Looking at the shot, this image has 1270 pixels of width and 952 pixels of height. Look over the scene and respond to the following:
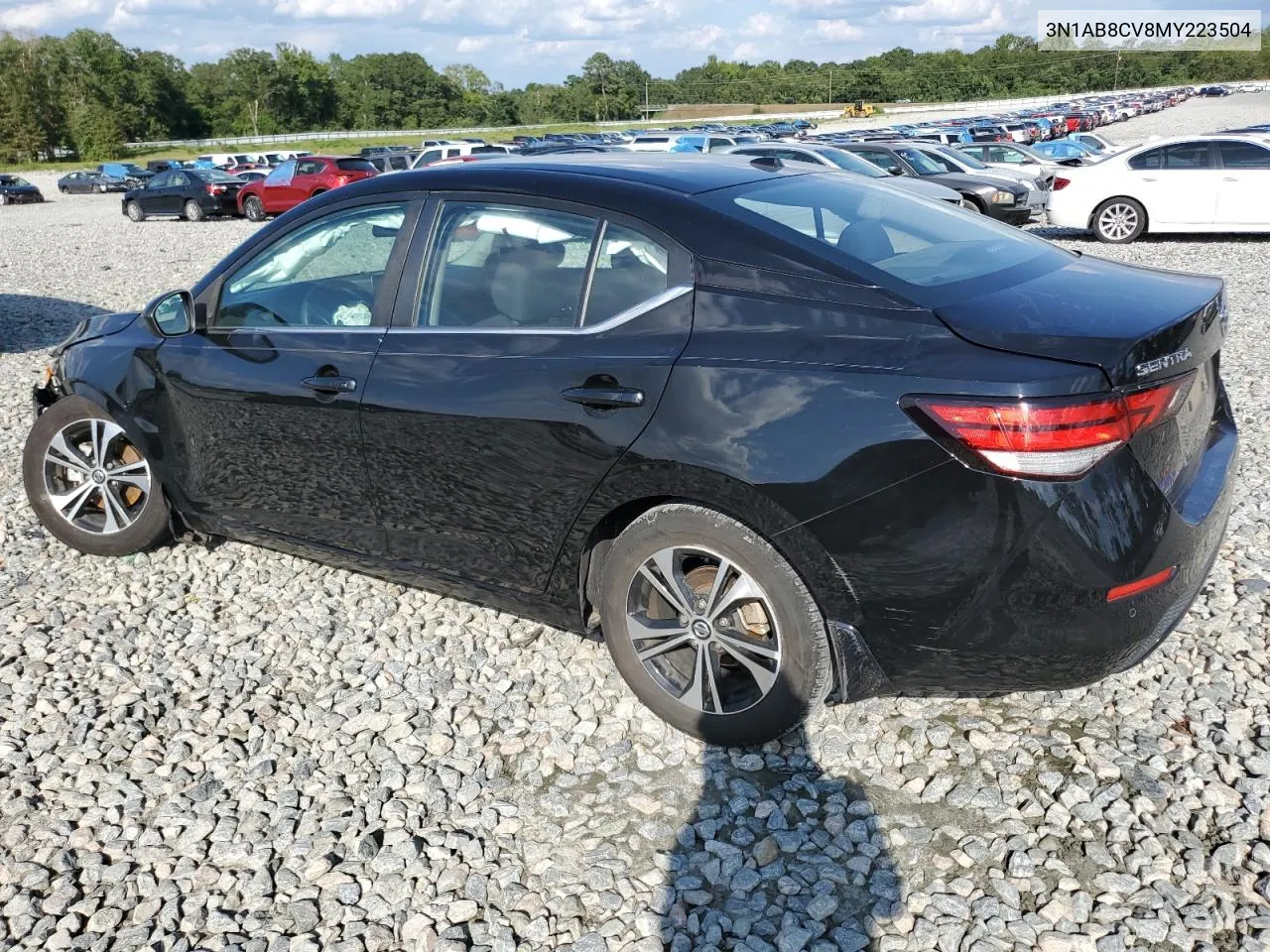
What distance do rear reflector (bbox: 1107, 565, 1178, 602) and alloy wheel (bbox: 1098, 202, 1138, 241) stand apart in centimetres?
1380

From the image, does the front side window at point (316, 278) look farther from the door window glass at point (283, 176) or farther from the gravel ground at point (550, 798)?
the door window glass at point (283, 176)

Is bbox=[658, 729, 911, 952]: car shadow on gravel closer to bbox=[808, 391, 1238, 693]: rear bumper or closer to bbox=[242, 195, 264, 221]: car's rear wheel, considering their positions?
bbox=[808, 391, 1238, 693]: rear bumper

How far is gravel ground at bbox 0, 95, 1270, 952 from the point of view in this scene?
2.50 m

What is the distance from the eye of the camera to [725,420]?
2.75 metres

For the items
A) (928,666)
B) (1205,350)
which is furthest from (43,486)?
(1205,350)

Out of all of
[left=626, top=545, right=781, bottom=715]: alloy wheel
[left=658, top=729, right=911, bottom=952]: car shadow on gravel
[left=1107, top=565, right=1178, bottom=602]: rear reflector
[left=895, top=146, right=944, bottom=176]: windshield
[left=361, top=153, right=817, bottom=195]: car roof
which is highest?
[left=895, top=146, right=944, bottom=176]: windshield

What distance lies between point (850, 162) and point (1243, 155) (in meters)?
5.51

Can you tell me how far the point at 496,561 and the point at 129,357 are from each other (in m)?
1.98

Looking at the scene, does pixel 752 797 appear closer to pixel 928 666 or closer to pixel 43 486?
pixel 928 666

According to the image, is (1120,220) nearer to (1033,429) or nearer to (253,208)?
(1033,429)

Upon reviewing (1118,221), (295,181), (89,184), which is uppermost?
(89,184)

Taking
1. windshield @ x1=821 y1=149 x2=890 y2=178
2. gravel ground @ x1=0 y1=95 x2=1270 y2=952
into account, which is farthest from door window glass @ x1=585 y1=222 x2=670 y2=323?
windshield @ x1=821 y1=149 x2=890 y2=178

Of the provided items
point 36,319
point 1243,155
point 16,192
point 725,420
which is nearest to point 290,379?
point 725,420

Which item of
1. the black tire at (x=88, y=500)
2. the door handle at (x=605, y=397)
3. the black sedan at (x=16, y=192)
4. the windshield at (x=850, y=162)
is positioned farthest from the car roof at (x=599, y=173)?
the black sedan at (x=16, y=192)
